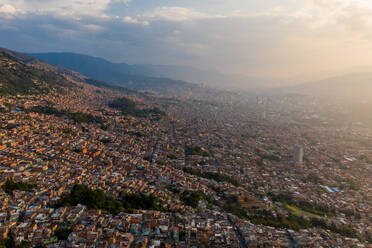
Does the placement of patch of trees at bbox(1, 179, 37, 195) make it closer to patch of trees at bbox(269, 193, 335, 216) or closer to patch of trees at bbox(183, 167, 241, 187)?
patch of trees at bbox(183, 167, 241, 187)

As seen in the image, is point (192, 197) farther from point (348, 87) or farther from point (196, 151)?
point (348, 87)

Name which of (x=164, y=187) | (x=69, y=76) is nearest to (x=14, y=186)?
(x=164, y=187)

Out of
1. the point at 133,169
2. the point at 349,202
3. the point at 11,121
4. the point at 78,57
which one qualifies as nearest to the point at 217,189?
the point at 133,169

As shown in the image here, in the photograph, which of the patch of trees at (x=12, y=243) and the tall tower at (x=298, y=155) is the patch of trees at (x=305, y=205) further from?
the patch of trees at (x=12, y=243)

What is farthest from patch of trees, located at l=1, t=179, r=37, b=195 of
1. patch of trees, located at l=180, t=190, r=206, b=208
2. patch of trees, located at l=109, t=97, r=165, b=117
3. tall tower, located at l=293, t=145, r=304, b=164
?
patch of trees, located at l=109, t=97, r=165, b=117

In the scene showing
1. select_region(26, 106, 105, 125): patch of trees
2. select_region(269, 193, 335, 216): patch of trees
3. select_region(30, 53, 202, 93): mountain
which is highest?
select_region(30, 53, 202, 93): mountain
